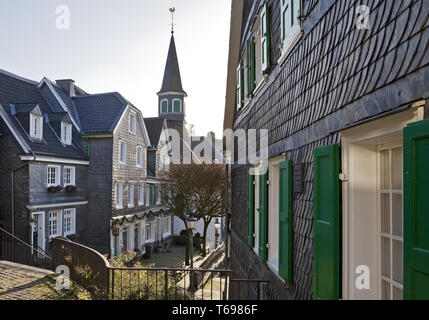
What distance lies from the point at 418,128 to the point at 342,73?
1520 millimetres

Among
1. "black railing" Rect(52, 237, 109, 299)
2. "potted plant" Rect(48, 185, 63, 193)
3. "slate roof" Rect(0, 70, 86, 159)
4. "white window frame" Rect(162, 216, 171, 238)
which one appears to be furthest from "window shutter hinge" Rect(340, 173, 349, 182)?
"white window frame" Rect(162, 216, 171, 238)

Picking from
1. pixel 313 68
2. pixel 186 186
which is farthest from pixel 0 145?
pixel 313 68

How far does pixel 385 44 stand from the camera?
252 centimetres

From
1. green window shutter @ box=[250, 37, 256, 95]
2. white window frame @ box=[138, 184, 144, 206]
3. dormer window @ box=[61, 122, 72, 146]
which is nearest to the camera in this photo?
green window shutter @ box=[250, 37, 256, 95]

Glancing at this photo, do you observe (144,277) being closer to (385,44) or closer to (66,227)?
(385,44)

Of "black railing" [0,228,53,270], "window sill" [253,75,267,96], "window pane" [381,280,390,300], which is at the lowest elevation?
"black railing" [0,228,53,270]

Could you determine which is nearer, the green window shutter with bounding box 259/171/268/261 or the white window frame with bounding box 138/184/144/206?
the green window shutter with bounding box 259/171/268/261

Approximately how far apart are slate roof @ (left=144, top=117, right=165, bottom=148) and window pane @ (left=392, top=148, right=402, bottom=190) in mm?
24750

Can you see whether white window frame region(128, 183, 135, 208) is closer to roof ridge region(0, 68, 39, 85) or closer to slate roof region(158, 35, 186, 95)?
roof ridge region(0, 68, 39, 85)

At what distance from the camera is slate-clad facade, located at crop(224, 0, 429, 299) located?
7.48ft

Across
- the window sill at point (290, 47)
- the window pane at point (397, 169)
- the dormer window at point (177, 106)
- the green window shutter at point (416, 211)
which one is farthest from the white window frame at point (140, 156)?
the green window shutter at point (416, 211)

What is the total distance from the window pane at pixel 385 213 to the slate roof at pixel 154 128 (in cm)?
2465

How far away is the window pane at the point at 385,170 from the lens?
9.25 feet

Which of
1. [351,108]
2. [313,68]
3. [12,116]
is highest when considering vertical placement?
[12,116]
